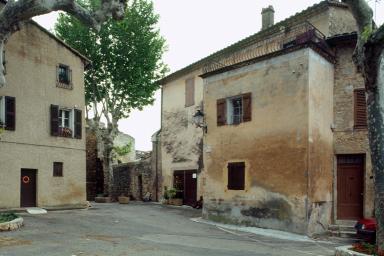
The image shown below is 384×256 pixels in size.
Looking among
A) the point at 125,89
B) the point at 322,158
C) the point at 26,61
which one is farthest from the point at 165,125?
the point at 322,158

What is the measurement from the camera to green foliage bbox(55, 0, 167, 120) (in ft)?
88.4

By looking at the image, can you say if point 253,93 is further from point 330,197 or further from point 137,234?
point 137,234

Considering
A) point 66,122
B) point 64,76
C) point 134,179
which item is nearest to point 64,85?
point 64,76

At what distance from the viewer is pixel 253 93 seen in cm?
1644

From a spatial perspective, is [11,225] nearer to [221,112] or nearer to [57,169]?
[57,169]

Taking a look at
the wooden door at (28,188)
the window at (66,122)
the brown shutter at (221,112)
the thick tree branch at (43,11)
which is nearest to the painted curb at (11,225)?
the thick tree branch at (43,11)

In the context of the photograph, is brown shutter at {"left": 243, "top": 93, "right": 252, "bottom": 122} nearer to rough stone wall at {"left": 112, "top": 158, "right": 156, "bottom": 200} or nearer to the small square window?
the small square window

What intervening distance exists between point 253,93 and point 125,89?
1363 centimetres

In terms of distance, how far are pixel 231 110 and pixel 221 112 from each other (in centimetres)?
42

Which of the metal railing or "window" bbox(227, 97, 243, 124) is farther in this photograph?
the metal railing

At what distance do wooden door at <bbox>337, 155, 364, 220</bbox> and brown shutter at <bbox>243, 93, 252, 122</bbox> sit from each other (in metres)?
3.77

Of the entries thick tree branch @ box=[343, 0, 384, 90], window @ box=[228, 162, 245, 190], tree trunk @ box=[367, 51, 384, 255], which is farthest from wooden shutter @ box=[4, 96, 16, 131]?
tree trunk @ box=[367, 51, 384, 255]

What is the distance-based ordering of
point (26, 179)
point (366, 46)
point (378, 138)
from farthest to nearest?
point (26, 179) → point (378, 138) → point (366, 46)

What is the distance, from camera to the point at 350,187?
15727 mm
